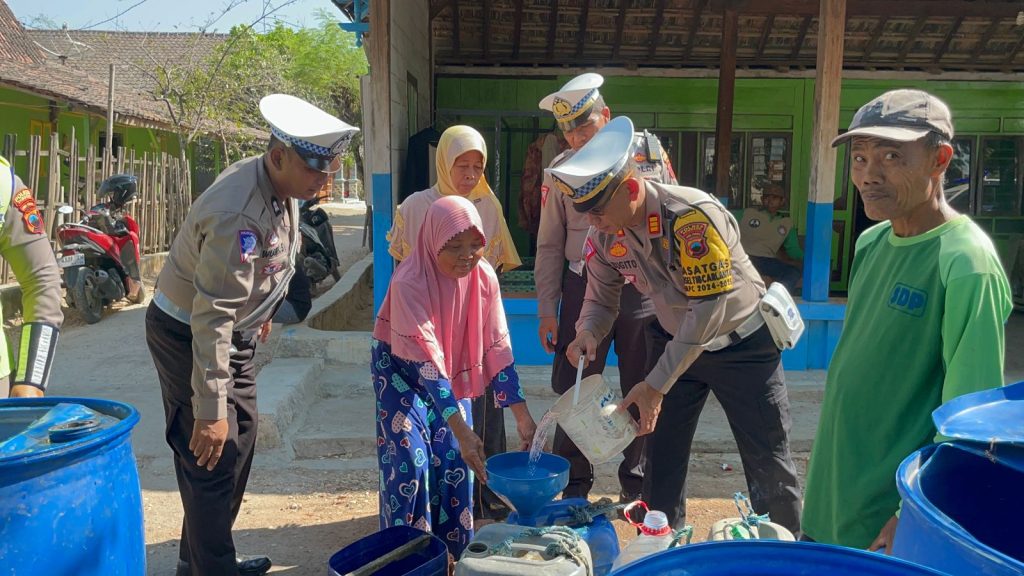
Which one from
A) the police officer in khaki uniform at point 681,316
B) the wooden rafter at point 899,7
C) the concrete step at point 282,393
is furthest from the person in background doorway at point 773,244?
the police officer in khaki uniform at point 681,316

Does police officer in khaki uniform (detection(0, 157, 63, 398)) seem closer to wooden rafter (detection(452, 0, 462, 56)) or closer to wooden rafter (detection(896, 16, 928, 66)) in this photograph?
wooden rafter (detection(452, 0, 462, 56))

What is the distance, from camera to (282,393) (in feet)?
16.8

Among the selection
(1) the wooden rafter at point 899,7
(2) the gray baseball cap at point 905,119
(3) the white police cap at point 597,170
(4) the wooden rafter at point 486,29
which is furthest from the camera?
(4) the wooden rafter at point 486,29

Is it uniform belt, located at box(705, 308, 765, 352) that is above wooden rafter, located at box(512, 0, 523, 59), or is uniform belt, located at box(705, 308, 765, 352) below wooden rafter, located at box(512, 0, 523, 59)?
below

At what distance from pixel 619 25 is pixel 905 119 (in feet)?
25.1

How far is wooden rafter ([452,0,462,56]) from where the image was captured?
8.75m

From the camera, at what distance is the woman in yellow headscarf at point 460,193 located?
13.2ft

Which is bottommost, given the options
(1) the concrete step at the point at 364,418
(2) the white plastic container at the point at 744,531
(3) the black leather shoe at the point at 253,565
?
(3) the black leather shoe at the point at 253,565

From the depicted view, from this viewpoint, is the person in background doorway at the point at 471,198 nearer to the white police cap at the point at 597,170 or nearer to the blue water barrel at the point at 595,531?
the blue water barrel at the point at 595,531

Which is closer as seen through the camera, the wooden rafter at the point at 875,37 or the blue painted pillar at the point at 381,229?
the blue painted pillar at the point at 381,229

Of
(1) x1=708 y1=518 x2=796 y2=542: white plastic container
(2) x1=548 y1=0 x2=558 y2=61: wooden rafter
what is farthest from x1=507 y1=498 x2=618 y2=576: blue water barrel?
(2) x1=548 y1=0 x2=558 y2=61: wooden rafter

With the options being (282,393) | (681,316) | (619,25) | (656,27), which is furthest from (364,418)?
(656,27)

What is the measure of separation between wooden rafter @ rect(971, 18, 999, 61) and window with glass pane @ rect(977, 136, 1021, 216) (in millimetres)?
1131

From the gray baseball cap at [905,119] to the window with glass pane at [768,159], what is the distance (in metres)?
8.64
